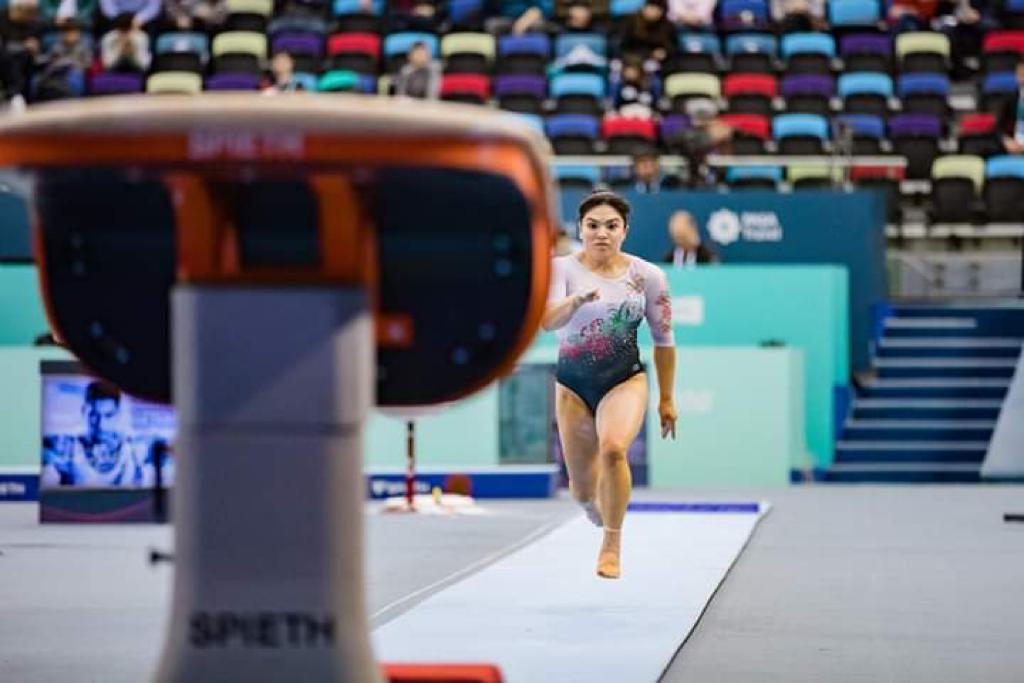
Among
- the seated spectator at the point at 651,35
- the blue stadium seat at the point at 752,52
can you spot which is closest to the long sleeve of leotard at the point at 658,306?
the seated spectator at the point at 651,35

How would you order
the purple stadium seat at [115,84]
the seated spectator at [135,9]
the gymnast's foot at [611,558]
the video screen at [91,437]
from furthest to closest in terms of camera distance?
the seated spectator at [135,9]
the purple stadium seat at [115,84]
the video screen at [91,437]
the gymnast's foot at [611,558]

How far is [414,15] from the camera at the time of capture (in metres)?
24.8

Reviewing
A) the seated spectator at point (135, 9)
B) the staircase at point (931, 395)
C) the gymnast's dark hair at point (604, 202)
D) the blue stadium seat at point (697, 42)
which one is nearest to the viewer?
the gymnast's dark hair at point (604, 202)

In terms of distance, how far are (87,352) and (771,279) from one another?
14.8 metres

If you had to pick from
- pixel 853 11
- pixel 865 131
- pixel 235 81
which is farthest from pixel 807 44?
pixel 235 81

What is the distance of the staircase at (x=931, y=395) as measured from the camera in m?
18.6

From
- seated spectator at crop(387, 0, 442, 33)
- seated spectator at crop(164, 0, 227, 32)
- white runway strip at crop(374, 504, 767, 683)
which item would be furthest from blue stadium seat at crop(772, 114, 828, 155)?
white runway strip at crop(374, 504, 767, 683)

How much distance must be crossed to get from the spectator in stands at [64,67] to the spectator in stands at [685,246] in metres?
6.81

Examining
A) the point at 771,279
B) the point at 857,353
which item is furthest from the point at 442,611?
the point at 857,353

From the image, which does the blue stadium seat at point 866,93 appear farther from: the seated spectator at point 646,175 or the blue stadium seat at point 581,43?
the seated spectator at point 646,175

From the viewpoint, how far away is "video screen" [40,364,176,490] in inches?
550

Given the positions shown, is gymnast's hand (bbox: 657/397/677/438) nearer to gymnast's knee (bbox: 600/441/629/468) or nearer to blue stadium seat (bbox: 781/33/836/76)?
gymnast's knee (bbox: 600/441/629/468)

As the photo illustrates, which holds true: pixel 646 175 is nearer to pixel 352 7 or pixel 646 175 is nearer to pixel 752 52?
pixel 752 52

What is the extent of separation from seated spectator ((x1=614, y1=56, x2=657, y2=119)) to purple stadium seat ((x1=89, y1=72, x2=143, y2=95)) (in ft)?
16.6
